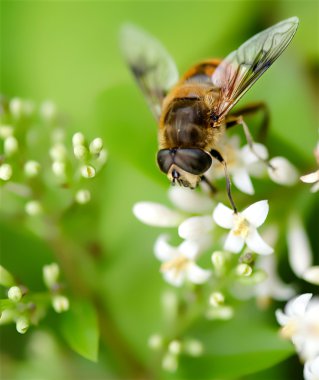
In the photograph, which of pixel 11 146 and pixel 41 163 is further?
pixel 41 163

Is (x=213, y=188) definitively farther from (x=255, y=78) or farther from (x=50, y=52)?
(x=50, y=52)

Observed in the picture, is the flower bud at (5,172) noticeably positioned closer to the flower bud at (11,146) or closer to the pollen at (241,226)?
the flower bud at (11,146)

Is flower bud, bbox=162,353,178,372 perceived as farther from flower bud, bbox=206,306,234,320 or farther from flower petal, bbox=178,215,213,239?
flower petal, bbox=178,215,213,239

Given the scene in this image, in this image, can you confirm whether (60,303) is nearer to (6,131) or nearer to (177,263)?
(177,263)

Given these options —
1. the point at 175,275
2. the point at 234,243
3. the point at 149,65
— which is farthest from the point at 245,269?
the point at 149,65

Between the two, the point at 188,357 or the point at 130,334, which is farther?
the point at 130,334

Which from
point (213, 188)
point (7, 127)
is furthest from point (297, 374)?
point (7, 127)

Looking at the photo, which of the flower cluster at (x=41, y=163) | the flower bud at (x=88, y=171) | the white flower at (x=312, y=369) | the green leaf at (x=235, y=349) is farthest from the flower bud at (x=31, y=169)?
the white flower at (x=312, y=369)
